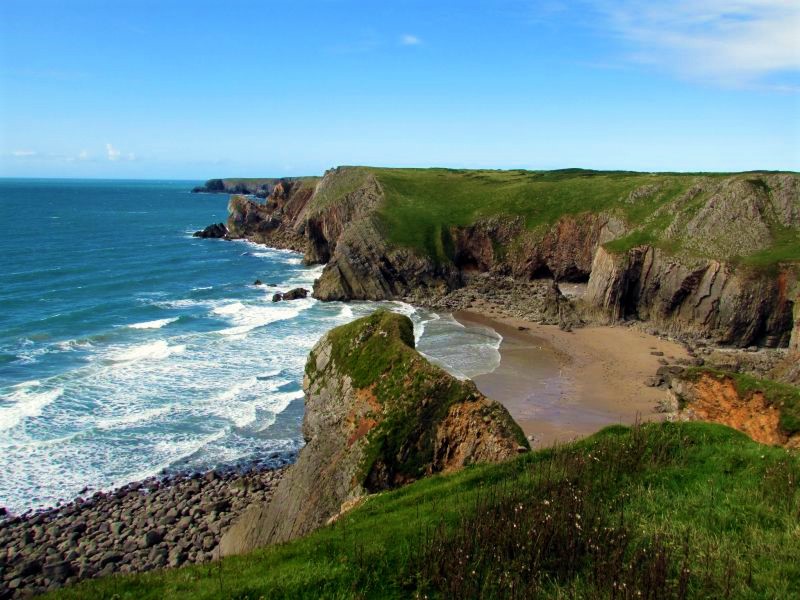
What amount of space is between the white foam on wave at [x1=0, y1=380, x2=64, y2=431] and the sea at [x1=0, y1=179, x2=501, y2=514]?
12 centimetres

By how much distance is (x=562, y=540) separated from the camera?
41.3ft

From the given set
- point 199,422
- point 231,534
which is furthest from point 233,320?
point 231,534

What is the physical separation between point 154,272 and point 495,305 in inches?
1970

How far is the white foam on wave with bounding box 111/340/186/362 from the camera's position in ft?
165

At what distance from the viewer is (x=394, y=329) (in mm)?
26125

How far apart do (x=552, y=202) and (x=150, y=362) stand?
5876 cm

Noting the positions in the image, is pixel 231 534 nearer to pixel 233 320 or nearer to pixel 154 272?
pixel 233 320

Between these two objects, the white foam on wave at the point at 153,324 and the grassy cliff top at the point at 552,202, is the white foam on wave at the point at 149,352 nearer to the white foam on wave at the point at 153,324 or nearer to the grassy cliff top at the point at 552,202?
the white foam on wave at the point at 153,324

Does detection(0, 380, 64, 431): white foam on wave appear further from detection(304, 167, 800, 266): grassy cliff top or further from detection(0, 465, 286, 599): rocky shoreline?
detection(304, 167, 800, 266): grassy cliff top

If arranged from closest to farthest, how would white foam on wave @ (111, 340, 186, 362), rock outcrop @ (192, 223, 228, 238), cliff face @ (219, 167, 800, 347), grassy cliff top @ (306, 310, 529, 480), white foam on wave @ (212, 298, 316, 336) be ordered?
grassy cliff top @ (306, 310, 529, 480) < white foam on wave @ (111, 340, 186, 362) < cliff face @ (219, 167, 800, 347) < white foam on wave @ (212, 298, 316, 336) < rock outcrop @ (192, 223, 228, 238)

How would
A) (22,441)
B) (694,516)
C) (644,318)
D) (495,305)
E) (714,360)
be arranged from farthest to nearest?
(495,305), (644,318), (714,360), (22,441), (694,516)

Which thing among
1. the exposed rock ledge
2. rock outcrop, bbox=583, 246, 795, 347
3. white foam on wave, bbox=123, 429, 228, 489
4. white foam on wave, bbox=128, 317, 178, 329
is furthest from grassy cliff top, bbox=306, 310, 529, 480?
rock outcrop, bbox=583, 246, 795, 347

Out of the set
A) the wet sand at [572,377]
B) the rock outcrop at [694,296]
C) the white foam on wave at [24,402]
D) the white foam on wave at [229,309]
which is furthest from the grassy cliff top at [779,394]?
the white foam on wave at [229,309]

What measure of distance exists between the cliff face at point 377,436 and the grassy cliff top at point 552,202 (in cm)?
4693
